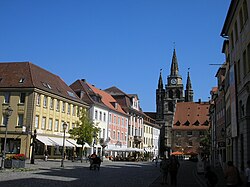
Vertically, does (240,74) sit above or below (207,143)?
above

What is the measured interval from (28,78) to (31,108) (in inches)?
178

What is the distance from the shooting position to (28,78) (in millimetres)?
46062

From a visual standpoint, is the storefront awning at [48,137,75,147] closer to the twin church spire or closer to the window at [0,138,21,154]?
the window at [0,138,21,154]

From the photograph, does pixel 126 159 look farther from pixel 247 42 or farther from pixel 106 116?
pixel 247 42

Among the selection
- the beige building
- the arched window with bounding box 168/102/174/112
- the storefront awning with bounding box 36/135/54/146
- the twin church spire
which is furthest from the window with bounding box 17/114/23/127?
the twin church spire

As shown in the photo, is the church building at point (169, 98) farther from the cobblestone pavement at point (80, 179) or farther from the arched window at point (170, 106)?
the cobblestone pavement at point (80, 179)

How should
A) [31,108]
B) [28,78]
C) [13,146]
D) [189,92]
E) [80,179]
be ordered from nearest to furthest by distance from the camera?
[80,179], [13,146], [31,108], [28,78], [189,92]

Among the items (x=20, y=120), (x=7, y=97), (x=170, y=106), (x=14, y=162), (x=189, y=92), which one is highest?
(x=189, y=92)

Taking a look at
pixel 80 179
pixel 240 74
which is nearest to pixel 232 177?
pixel 80 179

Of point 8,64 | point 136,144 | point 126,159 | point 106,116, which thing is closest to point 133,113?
point 136,144

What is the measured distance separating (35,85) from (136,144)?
41.6 meters

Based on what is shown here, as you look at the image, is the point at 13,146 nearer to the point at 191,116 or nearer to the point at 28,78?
the point at 28,78

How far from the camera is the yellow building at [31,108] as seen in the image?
43688mm

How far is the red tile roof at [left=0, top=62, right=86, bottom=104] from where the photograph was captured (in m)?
45.6
